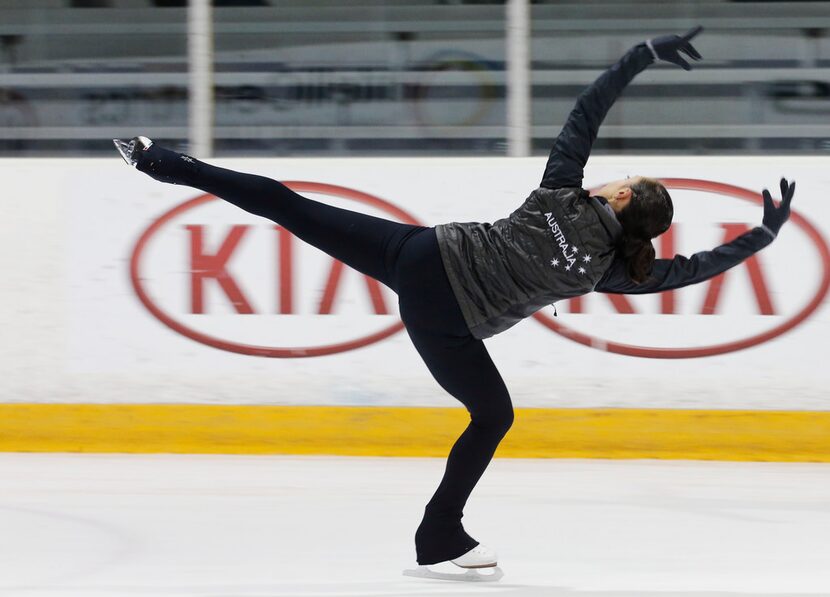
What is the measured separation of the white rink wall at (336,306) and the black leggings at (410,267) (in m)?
2.07

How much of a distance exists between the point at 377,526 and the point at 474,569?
0.68 m

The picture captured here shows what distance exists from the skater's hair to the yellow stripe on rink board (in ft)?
7.31

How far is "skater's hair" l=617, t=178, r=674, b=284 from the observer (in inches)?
112

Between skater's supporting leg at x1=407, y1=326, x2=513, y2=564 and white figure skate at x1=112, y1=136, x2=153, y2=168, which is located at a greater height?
white figure skate at x1=112, y1=136, x2=153, y2=168

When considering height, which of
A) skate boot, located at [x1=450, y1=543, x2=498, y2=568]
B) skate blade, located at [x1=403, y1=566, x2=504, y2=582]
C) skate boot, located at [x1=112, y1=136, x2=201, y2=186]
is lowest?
skate blade, located at [x1=403, y1=566, x2=504, y2=582]

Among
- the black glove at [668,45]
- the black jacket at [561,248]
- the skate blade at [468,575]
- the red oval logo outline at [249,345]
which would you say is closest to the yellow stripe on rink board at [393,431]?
the red oval logo outline at [249,345]

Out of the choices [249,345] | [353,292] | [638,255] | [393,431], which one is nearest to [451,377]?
[638,255]

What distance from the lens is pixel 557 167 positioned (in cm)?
289

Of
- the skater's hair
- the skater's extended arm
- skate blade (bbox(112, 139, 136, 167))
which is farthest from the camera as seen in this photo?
skate blade (bbox(112, 139, 136, 167))

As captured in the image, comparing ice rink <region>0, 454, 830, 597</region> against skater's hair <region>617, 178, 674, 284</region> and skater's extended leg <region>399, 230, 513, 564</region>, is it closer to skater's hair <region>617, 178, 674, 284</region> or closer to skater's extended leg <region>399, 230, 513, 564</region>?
skater's extended leg <region>399, 230, 513, 564</region>

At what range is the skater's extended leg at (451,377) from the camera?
9.76ft

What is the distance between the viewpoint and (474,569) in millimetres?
3207

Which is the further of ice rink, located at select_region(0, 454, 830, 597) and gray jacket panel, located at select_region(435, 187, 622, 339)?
ice rink, located at select_region(0, 454, 830, 597)

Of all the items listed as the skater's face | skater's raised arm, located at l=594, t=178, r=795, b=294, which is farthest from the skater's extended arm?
the skater's face
